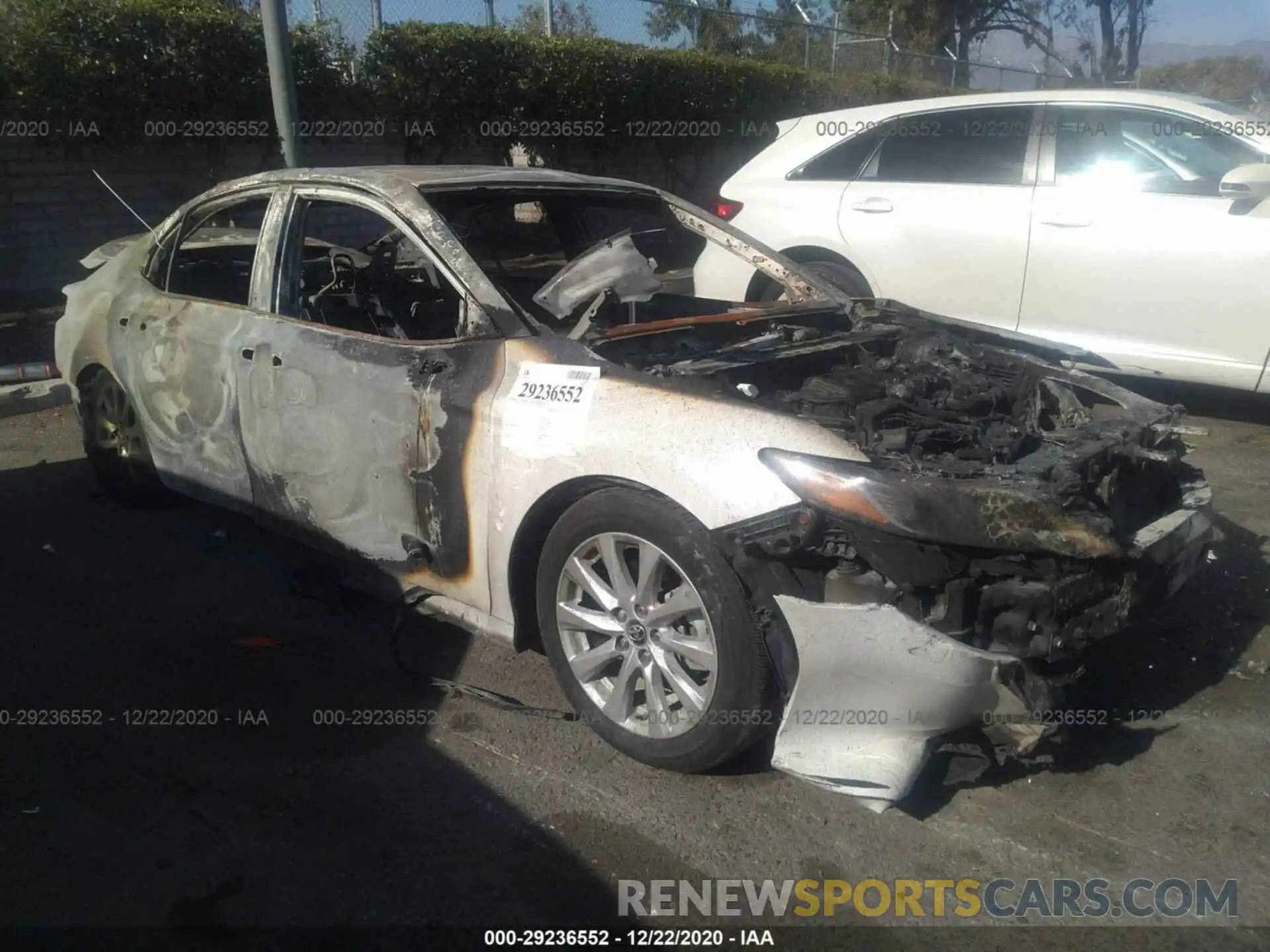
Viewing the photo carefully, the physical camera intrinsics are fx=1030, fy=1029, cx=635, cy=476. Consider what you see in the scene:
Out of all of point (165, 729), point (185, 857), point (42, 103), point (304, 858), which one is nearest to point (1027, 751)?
point (304, 858)

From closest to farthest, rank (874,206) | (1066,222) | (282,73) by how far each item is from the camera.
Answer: (1066,222)
(874,206)
(282,73)

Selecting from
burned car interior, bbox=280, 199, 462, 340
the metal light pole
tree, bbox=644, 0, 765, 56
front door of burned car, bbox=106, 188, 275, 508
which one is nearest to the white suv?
burned car interior, bbox=280, 199, 462, 340

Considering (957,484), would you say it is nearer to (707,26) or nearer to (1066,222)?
(1066,222)

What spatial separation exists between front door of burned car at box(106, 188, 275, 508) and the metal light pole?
3.03 meters

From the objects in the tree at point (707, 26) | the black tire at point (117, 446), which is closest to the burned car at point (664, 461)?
the black tire at point (117, 446)

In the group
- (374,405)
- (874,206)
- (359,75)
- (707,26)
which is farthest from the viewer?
(707,26)

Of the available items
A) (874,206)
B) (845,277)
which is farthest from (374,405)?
(874,206)

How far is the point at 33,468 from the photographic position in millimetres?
5883

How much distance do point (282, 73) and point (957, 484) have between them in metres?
6.84

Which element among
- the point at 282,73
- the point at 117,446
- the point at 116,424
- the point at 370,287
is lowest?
the point at 117,446

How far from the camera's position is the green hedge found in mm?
9172

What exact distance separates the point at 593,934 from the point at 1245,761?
2.01 meters

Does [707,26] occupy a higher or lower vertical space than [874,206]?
higher

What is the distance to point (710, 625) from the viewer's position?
2750 mm
